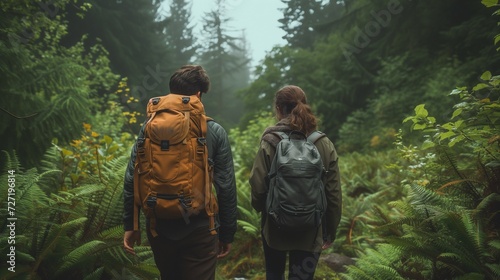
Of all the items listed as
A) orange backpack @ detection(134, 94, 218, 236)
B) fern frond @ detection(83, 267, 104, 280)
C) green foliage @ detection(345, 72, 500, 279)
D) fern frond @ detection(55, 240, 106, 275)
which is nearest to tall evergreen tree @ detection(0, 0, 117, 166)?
fern frond @ detection(55, 240, 106, 275)

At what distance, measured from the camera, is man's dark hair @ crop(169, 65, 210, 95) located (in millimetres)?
2648

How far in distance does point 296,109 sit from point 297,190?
0.74 metres

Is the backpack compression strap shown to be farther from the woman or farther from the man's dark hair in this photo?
the woman

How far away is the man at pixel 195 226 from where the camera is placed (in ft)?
8.13

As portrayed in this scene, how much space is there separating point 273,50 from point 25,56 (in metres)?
19.7

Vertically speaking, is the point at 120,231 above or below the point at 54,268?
above

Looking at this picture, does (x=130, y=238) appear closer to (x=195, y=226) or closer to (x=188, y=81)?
(x=195, y=226)

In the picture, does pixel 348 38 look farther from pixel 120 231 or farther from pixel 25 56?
pixel 120 231

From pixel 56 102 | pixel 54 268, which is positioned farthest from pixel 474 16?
pixel 54 268

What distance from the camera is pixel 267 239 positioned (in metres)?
3.06

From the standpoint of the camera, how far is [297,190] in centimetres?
279

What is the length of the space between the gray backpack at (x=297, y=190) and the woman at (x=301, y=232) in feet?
0.56

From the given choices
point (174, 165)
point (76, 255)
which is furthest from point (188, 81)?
point (76, 255)

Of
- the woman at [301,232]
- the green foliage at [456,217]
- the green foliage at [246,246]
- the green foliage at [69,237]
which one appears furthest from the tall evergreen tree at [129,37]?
the green foliage at [456,217]
